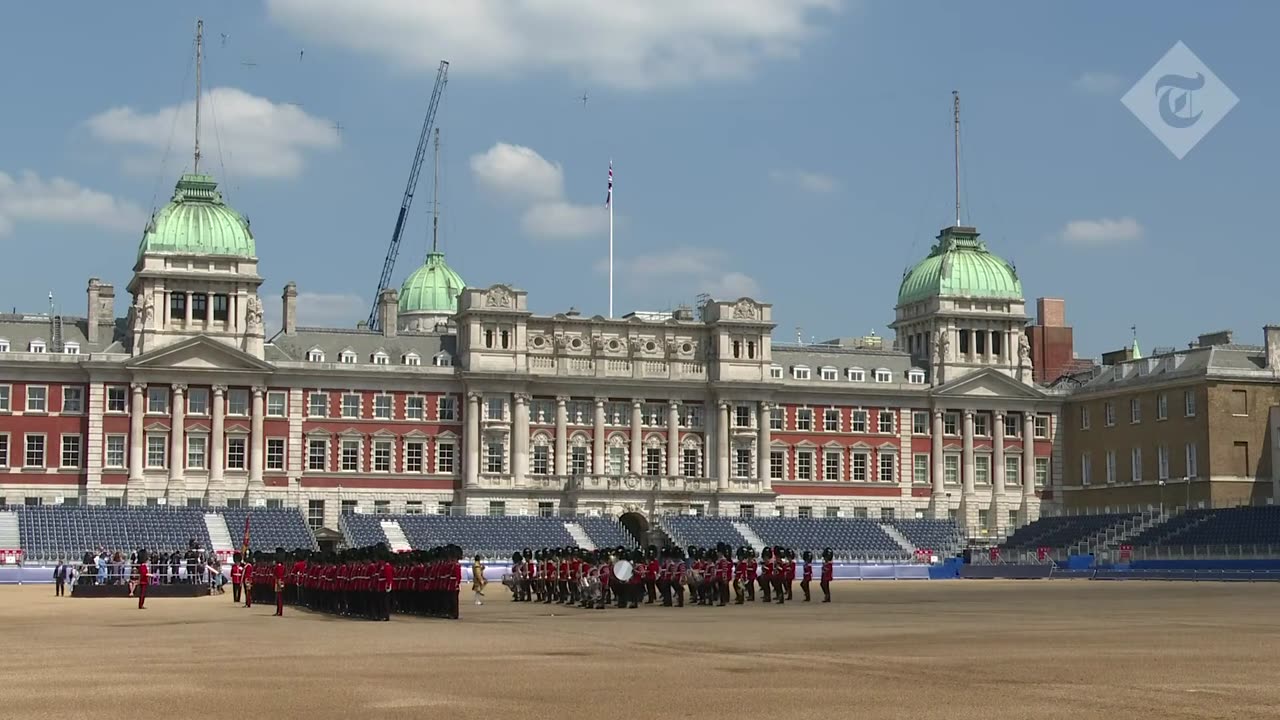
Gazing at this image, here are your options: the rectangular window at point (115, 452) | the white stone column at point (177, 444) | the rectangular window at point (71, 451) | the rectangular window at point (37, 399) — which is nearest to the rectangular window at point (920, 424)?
the white stone column at point (177, 444)

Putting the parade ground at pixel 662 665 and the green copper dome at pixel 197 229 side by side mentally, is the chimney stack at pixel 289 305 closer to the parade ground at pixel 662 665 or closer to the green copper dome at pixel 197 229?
the green copper dome at pixel 197 229

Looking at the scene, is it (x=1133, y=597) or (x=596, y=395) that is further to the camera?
(x=596, y=395)

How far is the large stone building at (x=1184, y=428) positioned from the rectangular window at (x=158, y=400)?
191ft

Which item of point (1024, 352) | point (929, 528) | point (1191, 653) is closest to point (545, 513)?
point (929, 528)

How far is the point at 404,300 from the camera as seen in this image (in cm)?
13525

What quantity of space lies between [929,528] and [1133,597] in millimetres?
54517

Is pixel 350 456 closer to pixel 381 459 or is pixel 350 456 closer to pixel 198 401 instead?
pixel 381 459

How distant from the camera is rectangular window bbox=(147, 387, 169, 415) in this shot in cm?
10225

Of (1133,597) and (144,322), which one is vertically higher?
(144,322)

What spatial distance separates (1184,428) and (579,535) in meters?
37.0

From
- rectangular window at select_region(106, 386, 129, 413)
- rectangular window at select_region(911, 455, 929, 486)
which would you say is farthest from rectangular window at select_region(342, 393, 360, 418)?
rectangular window at select_region(911, 455, 929, 486)

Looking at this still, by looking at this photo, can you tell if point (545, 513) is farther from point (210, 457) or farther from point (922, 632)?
point (922, 632)

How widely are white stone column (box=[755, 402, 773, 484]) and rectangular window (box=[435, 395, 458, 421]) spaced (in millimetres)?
19006

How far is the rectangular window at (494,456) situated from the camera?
354ft
